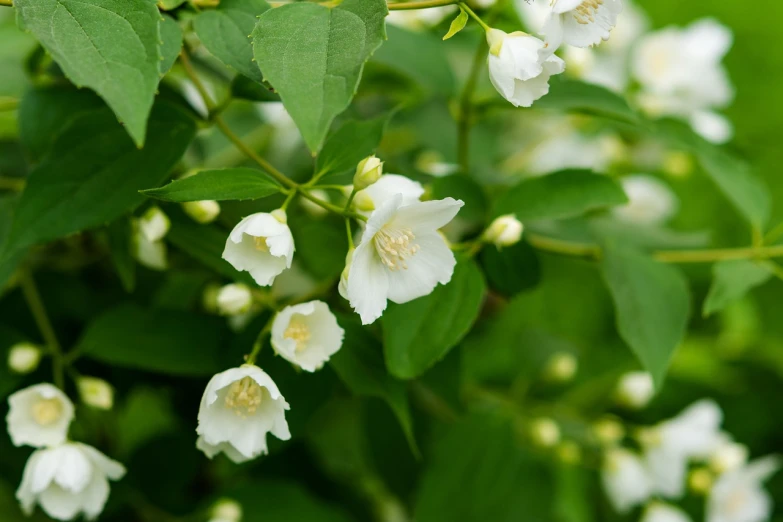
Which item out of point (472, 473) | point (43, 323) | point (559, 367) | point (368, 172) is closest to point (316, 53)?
point (368, 172)

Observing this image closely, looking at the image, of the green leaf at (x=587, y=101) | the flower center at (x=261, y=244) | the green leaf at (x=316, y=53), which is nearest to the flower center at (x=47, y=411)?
the flower center at (x=261, y=244)

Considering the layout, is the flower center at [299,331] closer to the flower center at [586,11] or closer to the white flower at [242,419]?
the white flower at [242,419]

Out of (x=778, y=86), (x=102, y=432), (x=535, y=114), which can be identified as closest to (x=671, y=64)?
(x=535, y=114)

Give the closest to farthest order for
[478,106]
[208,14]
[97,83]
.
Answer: [97,83]
[208,14]
[478,106]

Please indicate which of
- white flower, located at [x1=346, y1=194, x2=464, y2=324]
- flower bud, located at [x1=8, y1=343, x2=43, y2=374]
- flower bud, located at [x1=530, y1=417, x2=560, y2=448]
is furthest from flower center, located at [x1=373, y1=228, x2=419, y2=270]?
flower bud, located at [x1=530, y1=417, x2=560, y2=448]

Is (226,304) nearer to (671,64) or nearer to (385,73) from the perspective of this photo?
(385,73)
